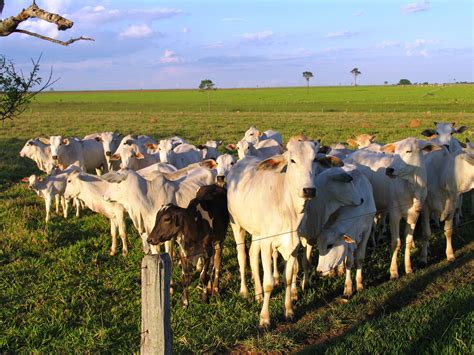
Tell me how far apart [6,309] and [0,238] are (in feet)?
10.5

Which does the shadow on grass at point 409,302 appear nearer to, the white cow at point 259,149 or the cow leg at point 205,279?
the cow leg at point 205,279

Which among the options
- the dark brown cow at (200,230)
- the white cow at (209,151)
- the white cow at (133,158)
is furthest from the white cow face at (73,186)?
the white cow at (209,151)

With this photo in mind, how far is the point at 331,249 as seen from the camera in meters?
7.29

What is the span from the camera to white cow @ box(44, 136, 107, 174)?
15.6m

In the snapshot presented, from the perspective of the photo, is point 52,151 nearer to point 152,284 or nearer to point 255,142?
point 255,142

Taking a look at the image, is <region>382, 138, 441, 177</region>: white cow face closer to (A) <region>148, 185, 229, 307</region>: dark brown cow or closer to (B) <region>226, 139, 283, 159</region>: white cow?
(A) <region>148, 185, 229, 307</region>: dark brown cow

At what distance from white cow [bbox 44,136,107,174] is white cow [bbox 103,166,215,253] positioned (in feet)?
22.7

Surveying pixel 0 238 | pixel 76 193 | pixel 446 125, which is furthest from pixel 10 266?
pixel 446 125

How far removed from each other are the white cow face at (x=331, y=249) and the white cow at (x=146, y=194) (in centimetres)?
249

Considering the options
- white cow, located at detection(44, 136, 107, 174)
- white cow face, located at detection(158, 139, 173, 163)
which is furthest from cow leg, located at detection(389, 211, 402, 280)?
white cow, located at detection(44, 136, 107, 174)

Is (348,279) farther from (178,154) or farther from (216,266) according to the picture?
(178,154)

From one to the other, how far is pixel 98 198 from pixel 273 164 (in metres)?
4.96

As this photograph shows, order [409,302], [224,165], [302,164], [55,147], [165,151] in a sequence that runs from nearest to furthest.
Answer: [302,164]
[409,302]
[224,165]
[165,151]
[55,147]

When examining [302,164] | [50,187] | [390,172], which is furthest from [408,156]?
[50,187]
